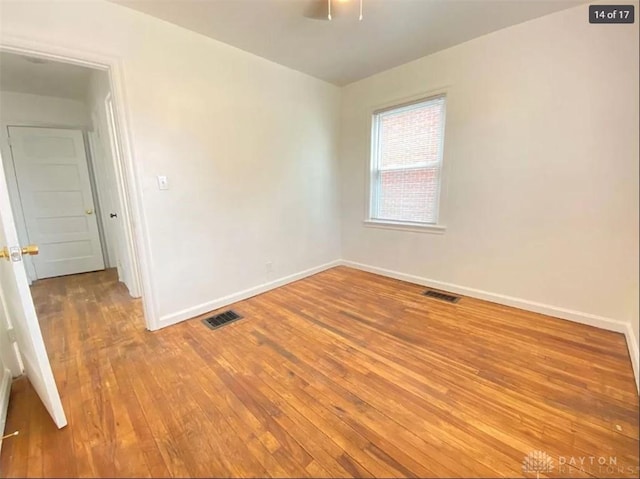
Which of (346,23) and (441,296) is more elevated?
(346,23)

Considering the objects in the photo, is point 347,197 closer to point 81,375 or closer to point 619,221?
point 619,221

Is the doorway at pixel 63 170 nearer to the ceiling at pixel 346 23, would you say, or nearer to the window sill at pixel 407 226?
the ceiling at pixel 346 23

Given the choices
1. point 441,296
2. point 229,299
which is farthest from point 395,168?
point 229,299

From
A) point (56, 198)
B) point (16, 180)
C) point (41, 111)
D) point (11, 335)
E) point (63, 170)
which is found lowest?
point (11, 335)

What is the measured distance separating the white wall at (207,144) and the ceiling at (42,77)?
108 cm

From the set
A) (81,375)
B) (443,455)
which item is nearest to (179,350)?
(81,375)

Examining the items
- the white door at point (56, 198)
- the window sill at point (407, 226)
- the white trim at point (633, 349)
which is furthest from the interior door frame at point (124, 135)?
the white trim at point (633, 349)

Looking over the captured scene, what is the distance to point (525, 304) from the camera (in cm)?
→ 257

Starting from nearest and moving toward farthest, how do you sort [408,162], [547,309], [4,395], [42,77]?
[4,395]
[547,309]
[42,77]
[408,162]

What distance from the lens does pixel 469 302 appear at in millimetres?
2779

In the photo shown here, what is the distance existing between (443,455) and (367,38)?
304 cm

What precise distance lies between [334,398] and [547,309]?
2.17m

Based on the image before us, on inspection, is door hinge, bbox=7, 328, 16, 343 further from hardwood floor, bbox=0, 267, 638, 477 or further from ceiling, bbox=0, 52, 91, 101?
ceiling, bbox=0, 52, 91, 101

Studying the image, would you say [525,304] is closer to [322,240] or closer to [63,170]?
[322,240]
